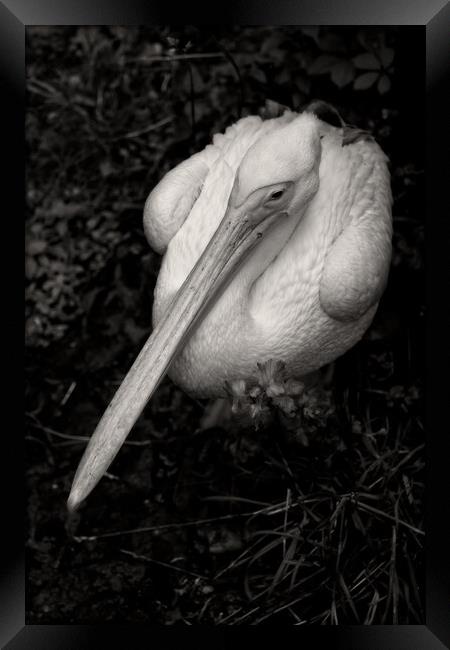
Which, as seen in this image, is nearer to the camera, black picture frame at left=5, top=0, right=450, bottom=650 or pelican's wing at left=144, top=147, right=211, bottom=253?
black picture frame at left=5, top=0, right=450, bottom=650

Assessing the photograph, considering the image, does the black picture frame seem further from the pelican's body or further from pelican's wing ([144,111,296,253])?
pelican's wing ([144,111,296,253])

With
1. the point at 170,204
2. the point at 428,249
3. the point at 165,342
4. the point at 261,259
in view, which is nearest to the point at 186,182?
the point at 170,204

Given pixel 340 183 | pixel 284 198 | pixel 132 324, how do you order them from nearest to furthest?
pixel 284 198
pixel 340 183
pixel 132 324

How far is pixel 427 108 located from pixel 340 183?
217 mm

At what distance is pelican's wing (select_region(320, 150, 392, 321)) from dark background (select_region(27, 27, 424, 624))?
0.06 metres

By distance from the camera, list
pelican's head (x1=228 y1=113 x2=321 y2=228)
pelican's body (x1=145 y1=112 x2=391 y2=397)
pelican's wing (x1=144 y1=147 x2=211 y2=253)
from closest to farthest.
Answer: pelican's head (x1=228 y1=113 x2=321 y2=228)
pelican's body (x1=145 y1=112 x2=391 y2=397)
pelican's wing (x1=144 y1=147 x2=211 y2=253)

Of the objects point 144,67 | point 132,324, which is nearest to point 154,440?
point 132,324

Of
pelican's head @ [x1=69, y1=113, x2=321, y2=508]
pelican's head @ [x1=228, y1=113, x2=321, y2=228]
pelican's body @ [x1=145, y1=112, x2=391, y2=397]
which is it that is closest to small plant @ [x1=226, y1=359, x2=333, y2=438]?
pelican's body @ [x1=145, y1=112, x2=391, y2=397]

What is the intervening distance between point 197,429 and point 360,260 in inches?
23.0

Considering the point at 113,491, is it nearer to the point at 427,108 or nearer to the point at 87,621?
the point at 87,621

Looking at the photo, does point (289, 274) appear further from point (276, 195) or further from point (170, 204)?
point (170, 204)

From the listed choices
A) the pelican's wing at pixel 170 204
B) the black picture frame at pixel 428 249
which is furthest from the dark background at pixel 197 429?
the pelican's wing at pixel 170 204

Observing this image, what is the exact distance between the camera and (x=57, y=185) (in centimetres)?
190

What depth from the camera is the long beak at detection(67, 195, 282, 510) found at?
5.15 ft
